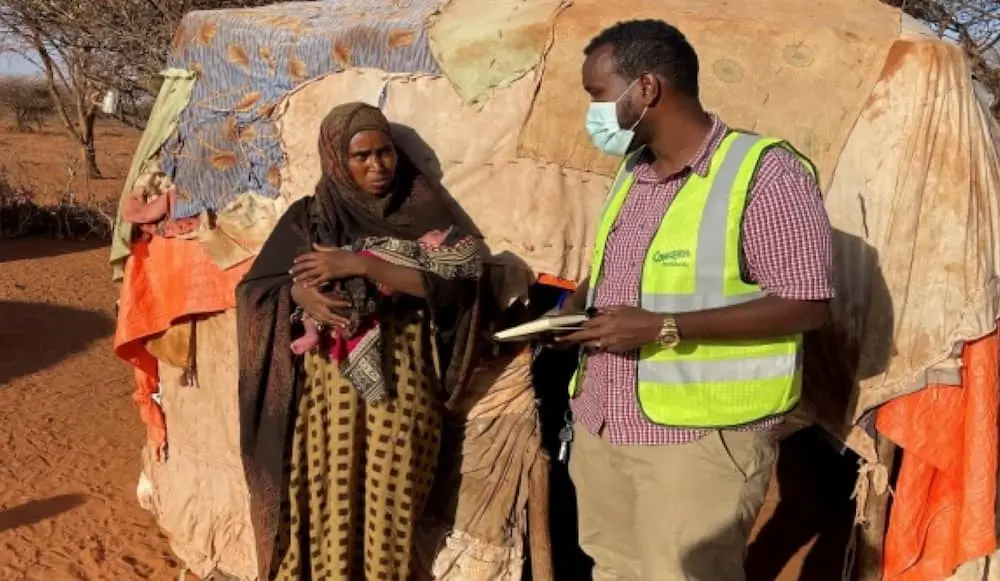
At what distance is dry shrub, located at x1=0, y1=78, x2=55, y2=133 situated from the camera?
2664 cm

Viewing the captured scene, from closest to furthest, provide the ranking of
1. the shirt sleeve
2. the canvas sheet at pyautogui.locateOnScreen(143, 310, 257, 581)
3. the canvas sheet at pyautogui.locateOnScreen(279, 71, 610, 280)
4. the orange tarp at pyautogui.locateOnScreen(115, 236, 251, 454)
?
the shirt sleeve → the canvas sheet at pyautogui.locateOnScreen(279, 71, 610, 280) → the orange tarp at pyautogui.locateOnScreen(115, 236, 251, 454) → the canvas sheet at pyautogui.locateOnScreen(143, 310, 257, 581)

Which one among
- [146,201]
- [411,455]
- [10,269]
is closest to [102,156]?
[10,269]

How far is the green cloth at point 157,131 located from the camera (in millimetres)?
3980

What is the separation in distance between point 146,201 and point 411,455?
1.63 m

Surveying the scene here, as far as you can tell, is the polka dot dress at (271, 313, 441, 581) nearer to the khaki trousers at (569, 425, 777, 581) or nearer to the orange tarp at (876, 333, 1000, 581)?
the khaki trousers at (569, 425, 777, 581)

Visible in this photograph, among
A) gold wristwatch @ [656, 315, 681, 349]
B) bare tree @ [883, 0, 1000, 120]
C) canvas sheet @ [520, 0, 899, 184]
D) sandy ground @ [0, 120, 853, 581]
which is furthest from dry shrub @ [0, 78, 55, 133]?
gold wristwatch @ [656, 315, 681, 349]

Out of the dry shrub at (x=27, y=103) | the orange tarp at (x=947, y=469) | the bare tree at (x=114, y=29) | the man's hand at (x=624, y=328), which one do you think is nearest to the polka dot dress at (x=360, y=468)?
the man's hand at (x=624, y=328)

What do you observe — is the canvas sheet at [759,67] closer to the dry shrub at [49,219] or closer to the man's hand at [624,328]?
the man's hand at [624,328]

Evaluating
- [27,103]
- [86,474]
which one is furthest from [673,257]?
[27,103]

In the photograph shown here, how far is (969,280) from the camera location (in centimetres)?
285

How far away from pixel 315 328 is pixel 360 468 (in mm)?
510

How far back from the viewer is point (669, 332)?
6.91 ft

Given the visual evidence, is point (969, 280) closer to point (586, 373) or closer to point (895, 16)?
point (895, 16)

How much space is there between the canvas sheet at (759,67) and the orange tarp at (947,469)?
2.38 ft
